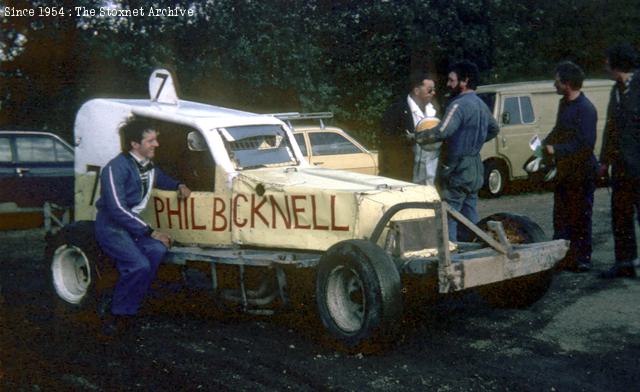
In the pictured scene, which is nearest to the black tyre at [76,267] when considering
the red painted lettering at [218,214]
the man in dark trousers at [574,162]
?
the red painted lettering at [218,214]

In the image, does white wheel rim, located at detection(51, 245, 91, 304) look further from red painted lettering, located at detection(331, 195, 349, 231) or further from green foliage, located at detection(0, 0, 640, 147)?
green foliage, located at detection(0, 0, 640, 147)

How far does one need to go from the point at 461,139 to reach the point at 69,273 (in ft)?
11.7

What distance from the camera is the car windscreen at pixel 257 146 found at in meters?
6.87

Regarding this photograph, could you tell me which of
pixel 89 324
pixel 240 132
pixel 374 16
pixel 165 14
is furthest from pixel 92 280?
pixel 374 16

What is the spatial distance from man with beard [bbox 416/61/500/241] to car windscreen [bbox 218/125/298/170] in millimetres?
1185

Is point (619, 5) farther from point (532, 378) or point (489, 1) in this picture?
point (532, 378)

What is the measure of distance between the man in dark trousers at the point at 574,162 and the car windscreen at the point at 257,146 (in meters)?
2.56

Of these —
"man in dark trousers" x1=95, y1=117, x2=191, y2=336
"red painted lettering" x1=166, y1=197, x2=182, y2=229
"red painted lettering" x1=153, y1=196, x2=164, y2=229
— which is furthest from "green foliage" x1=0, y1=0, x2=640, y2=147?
"man in dark trousers" x1=95, y1=117, x2=191, y2=336

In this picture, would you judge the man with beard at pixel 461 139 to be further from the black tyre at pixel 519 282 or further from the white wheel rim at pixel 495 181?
the white wheel rim at pixel 495 181

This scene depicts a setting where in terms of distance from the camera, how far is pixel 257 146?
23.3 feet

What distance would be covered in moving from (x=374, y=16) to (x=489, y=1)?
9.90 feet

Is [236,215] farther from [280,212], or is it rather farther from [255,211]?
[280,212]

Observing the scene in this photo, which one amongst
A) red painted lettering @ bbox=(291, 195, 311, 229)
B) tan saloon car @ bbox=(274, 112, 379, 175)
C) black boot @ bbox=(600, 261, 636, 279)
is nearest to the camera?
red painted lettering @ bbox=(291, 195, 311, 229)

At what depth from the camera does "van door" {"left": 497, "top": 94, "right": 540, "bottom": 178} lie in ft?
52.9
